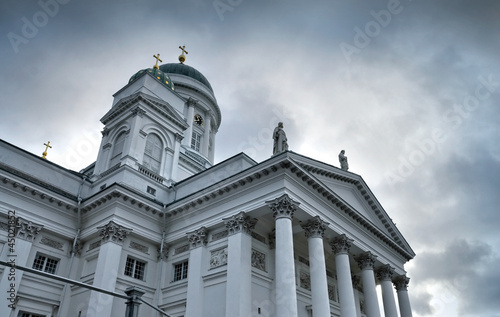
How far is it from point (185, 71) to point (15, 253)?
23.2m

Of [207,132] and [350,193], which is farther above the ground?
[207,132]

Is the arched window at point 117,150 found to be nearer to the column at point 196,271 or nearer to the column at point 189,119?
the column at point 196,271

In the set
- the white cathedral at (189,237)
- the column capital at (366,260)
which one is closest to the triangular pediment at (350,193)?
the white cathedral at (189,237)

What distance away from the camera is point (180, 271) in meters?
18.4

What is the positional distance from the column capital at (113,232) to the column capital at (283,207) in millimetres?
7165

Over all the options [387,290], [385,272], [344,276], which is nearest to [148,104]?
[344,276]

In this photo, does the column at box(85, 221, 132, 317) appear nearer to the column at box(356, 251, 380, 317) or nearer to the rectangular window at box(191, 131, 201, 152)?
the column at box(356, 251, 380, 317)

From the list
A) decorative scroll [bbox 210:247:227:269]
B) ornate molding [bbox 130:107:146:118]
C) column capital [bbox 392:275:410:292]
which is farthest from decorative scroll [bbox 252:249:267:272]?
ornate molding [bbox 130:107:146:118]

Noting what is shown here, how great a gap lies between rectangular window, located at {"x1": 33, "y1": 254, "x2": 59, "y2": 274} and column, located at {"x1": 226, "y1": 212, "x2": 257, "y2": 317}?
8.38m

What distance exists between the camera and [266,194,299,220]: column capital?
610 inches

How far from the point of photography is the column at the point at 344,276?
16.7m

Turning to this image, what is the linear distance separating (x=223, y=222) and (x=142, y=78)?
12.5 m

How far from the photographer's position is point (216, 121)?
119 ft

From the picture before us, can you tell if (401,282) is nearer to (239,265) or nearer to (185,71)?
(239,265)
